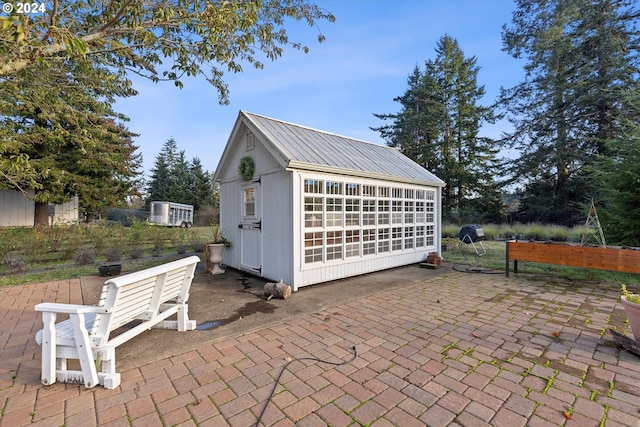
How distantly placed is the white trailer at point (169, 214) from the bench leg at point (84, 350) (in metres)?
21.8

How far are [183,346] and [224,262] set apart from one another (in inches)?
186

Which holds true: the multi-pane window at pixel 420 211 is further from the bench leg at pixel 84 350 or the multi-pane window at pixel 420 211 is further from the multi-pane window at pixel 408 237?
the bench leg at pixel 84 350

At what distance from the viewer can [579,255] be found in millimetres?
5699

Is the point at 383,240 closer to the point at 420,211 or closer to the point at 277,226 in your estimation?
the point at 420,211

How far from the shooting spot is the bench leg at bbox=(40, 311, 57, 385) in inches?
93.0

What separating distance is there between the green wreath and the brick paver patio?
3601mm

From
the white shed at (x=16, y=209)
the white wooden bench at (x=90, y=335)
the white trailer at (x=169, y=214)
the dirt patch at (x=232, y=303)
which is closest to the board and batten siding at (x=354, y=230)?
the dirt patch at (x=232, y=303)

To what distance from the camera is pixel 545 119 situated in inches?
720

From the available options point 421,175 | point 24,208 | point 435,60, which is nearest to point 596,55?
point 435,60

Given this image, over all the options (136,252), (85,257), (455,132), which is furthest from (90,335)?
(455,132)

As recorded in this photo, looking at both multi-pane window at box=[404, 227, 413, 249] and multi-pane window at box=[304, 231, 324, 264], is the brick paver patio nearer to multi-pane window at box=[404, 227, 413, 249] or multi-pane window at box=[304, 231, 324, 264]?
multi-pane window at box=[304, 231, 324, 264]

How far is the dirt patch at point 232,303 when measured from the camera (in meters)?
3.09

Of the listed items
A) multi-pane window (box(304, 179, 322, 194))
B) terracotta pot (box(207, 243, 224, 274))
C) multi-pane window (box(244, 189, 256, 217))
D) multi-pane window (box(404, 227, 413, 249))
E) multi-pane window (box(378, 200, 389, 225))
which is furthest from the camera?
multi-pane window (box(404, 227, 413, 249))

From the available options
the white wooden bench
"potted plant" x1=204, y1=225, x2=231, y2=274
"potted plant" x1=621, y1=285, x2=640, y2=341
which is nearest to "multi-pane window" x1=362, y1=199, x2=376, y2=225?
"potted plant" x1=204, y1=225, x2=231, y2=274
